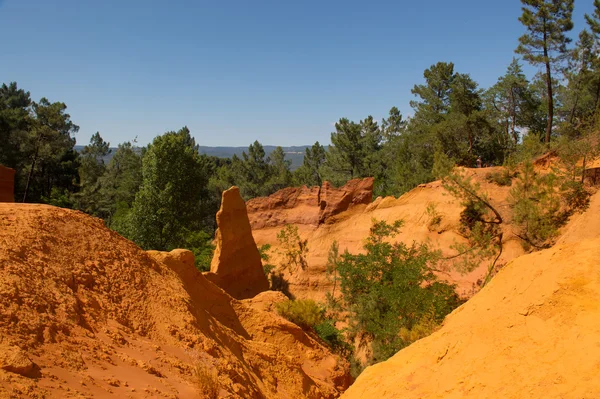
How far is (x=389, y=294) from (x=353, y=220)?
10.1 meters

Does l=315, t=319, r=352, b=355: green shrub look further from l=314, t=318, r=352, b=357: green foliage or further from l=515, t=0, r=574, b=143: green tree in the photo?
l=515, t=0, r=574, b=143: green tree

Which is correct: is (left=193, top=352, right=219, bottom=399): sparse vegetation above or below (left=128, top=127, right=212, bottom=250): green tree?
below

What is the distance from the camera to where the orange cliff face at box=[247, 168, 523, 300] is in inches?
859

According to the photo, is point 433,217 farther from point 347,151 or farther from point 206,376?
point 347,151

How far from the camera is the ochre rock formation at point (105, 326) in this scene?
5.46m

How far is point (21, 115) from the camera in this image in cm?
4025

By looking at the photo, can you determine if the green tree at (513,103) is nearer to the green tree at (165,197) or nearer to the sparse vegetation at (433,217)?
the sparse vegetation at (433,217)

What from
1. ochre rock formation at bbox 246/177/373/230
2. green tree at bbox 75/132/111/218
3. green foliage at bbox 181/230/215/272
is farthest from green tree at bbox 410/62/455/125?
green tree at bbox 75/132/111/218

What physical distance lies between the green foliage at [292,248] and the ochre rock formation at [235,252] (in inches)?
156

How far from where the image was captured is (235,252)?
70.8 feet

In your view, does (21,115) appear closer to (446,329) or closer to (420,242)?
(420,242)

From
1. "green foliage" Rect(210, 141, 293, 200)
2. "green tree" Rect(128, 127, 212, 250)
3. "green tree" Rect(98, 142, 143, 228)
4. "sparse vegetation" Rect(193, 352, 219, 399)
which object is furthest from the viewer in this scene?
"green foliage" Rect(210, 141, 293, 200)

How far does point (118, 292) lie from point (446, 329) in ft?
19.6

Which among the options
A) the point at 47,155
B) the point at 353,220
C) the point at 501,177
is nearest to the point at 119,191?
the point at 47,155
